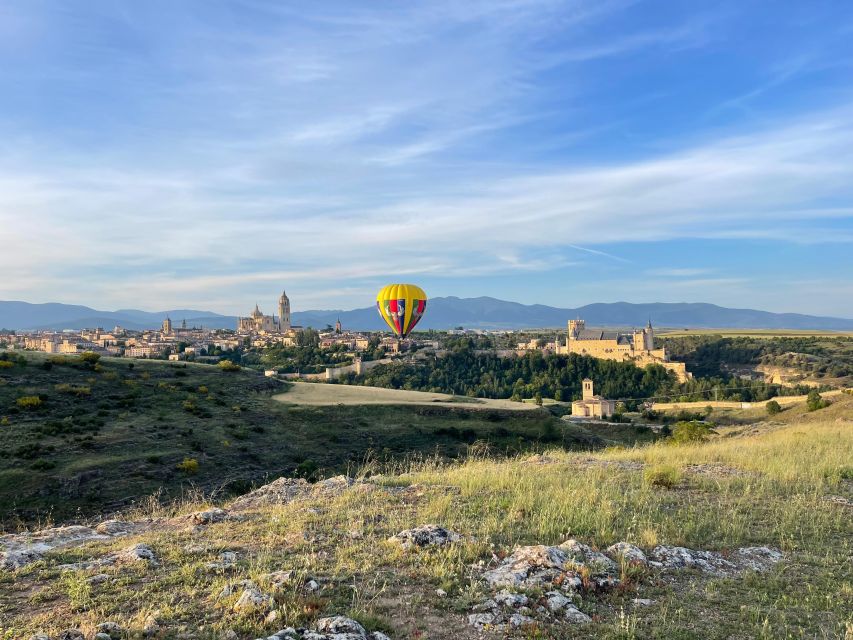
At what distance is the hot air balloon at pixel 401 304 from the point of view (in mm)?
65188

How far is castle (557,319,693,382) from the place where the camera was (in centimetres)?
14075

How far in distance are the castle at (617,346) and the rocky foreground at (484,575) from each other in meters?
136

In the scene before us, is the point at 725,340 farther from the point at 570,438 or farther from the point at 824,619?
the point at 824,619

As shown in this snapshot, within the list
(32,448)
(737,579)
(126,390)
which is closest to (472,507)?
(737,579)

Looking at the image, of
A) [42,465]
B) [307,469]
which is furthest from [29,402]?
[307,469]

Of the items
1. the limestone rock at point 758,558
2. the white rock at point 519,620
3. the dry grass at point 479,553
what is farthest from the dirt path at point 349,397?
the white rock at point 519,620

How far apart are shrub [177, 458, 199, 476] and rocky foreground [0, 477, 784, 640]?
17.6 meters

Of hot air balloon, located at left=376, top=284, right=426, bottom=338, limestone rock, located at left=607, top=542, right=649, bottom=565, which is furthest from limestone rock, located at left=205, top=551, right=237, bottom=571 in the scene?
hot air balloon, located at left=376, top=284, right=426, bottom=338

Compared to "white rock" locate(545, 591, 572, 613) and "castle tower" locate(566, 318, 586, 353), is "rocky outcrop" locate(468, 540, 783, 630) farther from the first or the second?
"castle tower" locate(566, 318, 586, 353)

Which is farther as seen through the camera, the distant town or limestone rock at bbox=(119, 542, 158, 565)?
the distant town

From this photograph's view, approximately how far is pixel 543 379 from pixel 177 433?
291ft

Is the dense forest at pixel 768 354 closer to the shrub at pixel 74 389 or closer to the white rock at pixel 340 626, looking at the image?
the shrub at pixel 74 389

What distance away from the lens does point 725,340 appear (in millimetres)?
163000

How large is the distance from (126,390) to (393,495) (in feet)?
115
